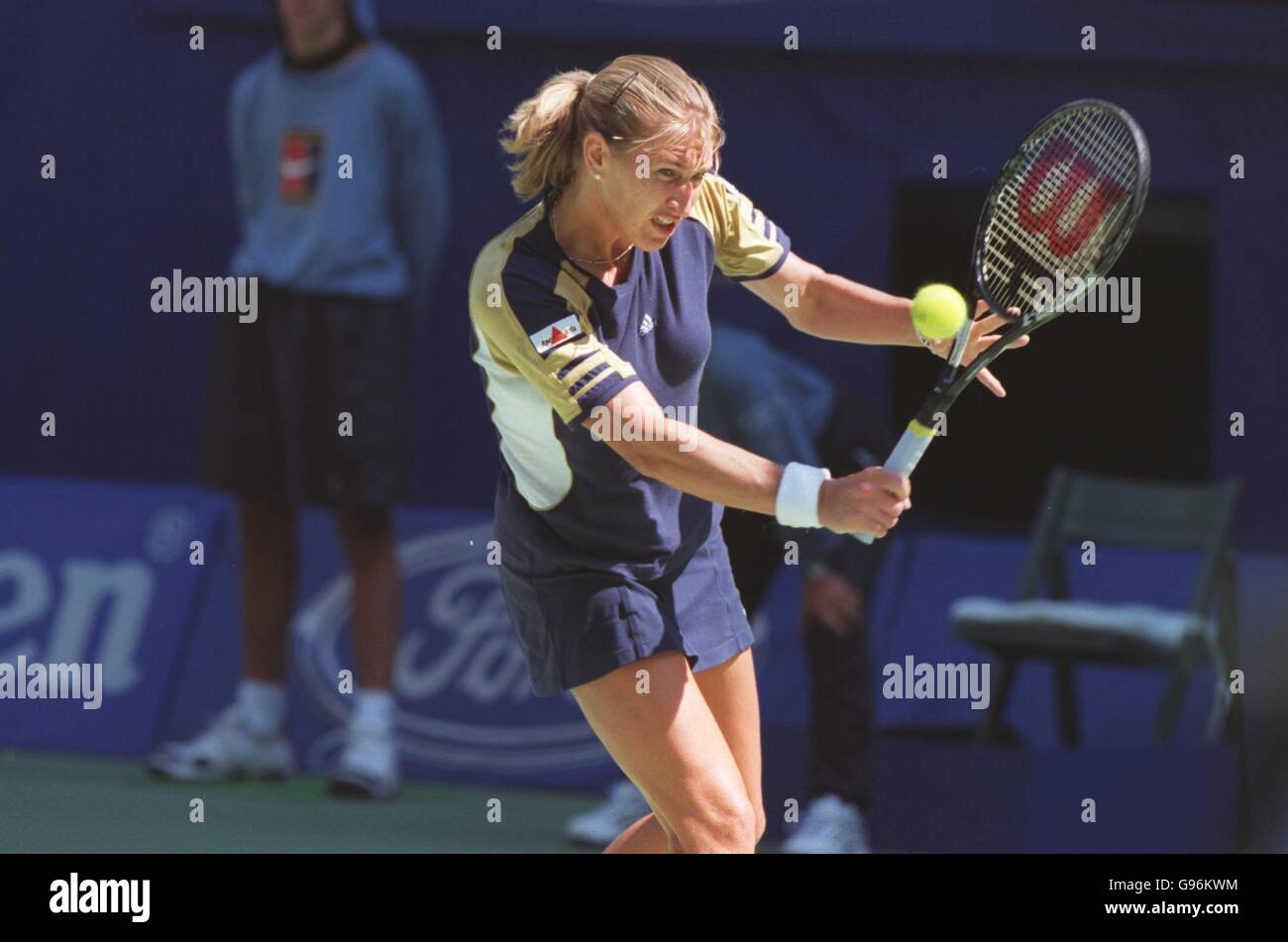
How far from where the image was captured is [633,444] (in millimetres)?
3566

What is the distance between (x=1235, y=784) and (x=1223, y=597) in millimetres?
601

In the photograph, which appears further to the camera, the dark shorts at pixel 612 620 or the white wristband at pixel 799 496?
the dark shorts at pixel 612 620

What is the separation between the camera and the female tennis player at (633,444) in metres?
3.56

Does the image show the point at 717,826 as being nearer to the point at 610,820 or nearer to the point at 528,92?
the point at 610,820

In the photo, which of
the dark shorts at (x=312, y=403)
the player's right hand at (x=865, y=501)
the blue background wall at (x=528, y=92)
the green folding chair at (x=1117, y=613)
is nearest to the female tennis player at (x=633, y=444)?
the player's right hand at (x=865, y=501)

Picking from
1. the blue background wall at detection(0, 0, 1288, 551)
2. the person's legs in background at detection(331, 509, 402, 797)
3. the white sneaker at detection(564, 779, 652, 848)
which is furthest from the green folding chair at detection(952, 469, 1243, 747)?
the person's legs in background at detection(331, 509, 402, 797)

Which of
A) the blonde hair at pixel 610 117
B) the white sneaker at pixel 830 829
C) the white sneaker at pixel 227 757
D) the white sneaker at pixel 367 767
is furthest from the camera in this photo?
the white sneaker at pixel 227 757

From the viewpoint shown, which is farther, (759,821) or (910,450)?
(759,821)

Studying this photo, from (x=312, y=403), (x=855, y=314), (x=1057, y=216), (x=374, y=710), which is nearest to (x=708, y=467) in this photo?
(x=855, y=314)

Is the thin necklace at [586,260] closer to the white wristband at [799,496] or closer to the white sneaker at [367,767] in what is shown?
the white wristband at [799,496]

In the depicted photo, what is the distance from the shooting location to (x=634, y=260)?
3746 mm

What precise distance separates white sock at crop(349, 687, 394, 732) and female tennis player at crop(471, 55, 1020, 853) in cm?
242

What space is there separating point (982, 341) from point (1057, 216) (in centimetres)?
27

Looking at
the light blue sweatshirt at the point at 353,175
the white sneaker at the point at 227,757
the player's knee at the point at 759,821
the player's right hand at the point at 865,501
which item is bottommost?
the player's knee at the point at 759,821
